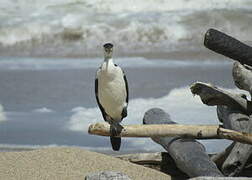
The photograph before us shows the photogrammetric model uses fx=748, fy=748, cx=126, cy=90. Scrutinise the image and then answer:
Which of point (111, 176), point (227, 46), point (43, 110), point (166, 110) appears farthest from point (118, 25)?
point (111, 176)

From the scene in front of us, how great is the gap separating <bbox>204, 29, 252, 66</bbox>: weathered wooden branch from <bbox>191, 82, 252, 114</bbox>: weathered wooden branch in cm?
31

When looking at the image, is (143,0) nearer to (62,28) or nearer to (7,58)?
(62,28)

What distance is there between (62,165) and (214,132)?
1368mm

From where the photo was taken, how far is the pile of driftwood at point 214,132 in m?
4.29

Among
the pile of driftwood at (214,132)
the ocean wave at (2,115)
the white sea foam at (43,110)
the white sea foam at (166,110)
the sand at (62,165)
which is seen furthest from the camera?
the white sea foam at (43,110)

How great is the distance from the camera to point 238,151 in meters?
4.77

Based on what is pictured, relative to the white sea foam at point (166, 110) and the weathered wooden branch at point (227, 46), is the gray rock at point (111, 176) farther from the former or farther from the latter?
the white sea foam at point (166, 110)

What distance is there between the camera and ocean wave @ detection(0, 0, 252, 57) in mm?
11883

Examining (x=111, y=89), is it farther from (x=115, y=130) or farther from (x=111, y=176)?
(x=111, y=176)

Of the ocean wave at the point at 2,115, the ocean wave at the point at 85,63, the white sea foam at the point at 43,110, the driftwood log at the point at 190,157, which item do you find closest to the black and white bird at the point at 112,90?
the driftwood log at the point at 190,157

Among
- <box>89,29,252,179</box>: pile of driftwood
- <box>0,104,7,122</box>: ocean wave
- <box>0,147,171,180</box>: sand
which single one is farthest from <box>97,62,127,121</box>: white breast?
<box>0,104,7,122</box>: ocean wave

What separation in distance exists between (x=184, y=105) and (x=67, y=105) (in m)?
1.27

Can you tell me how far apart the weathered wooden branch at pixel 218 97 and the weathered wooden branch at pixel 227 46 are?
309mm

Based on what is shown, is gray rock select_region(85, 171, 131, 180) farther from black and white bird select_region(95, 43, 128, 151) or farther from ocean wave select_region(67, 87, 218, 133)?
ocean wave select_region(67, 87, 218, 133)
